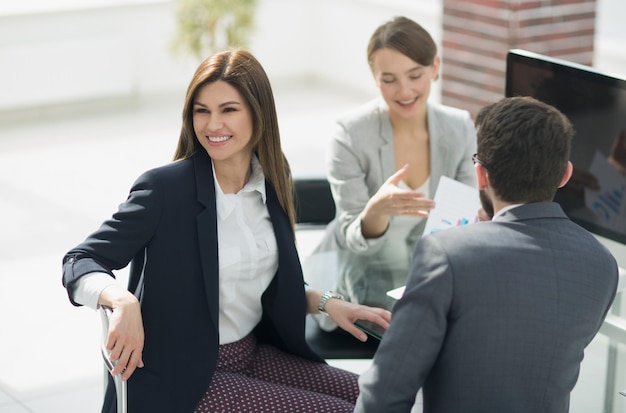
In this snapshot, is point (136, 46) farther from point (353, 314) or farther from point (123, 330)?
point (123, 330)

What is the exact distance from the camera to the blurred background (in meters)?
4.05

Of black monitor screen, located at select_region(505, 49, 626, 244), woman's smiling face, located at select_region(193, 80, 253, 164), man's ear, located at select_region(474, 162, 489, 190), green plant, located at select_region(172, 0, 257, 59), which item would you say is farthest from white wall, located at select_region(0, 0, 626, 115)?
man's ear, located at select_region(474, 162, 489, 190)

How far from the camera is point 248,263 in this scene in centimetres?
251

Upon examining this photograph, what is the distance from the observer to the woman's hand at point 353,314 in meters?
2.47

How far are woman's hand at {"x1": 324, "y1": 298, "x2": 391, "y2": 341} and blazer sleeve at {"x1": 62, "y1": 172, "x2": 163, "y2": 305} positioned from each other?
49cm

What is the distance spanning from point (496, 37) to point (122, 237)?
3.25 m

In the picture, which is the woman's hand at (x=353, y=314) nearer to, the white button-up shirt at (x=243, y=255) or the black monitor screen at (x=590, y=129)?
the white button-up shirt at (x=243, y=255)

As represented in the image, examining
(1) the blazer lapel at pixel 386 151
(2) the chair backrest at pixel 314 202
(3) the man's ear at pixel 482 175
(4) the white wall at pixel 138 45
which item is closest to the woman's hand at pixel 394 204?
(1) the blazer lapel at pixel 386 151

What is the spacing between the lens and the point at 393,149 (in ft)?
10.5

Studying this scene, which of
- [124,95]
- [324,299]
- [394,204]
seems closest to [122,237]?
[324,299]

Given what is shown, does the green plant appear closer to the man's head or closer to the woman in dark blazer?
the woman in dark blazer

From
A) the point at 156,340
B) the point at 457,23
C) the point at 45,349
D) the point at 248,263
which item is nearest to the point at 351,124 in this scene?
the point at 248,263

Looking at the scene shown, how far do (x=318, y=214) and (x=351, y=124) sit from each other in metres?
0.50

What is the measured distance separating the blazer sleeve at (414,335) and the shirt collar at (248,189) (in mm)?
762
